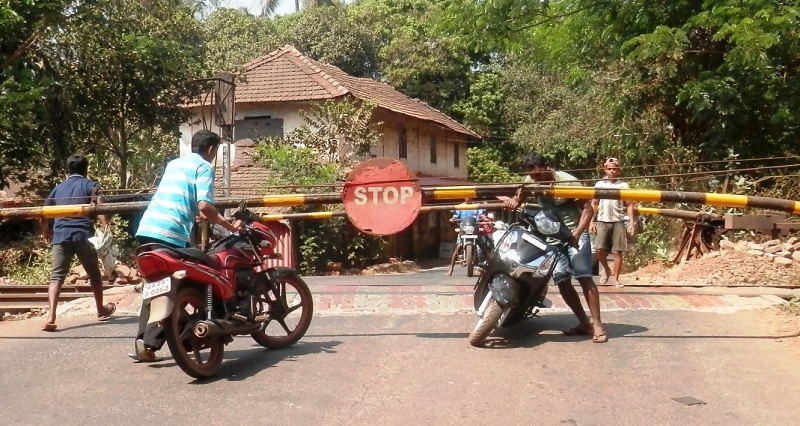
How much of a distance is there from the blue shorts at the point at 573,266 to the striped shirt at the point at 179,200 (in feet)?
9.19

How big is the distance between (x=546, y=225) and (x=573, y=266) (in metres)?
0.42

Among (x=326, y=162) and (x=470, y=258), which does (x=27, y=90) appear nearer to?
(x=470, y=258)

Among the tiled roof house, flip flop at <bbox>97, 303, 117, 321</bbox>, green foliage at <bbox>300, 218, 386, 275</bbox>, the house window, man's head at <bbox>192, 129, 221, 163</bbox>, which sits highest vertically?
the tiled roof house

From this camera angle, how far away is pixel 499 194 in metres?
7.57

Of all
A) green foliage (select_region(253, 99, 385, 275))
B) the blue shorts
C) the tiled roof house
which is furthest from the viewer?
the tiled roof house

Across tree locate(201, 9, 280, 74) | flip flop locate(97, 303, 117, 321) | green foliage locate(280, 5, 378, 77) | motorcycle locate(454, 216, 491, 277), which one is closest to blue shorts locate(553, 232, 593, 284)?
flip flop locate(97, 303, 117, 321)

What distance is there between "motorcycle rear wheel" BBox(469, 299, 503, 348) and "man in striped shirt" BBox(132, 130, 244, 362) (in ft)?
6.85

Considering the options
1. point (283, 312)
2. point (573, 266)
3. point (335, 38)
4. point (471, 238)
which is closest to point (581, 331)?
point (573, 266)

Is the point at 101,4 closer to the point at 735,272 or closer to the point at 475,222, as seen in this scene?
the point at 475,222

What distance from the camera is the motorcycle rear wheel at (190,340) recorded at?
596 centimetres

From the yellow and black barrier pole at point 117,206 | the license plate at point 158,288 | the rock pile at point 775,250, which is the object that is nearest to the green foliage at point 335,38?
the rock pile at point 775,250

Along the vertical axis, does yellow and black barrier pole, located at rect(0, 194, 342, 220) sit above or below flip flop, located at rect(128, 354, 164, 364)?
above

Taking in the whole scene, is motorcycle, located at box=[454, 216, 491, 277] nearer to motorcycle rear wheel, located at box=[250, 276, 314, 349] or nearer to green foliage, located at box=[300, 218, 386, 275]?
green foliage, located at box=[300, 218, 386, 275]

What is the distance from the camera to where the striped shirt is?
6.45m
